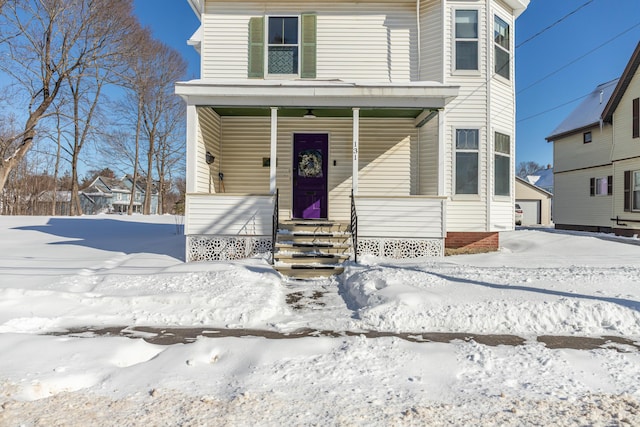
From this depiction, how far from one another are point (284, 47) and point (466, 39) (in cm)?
483

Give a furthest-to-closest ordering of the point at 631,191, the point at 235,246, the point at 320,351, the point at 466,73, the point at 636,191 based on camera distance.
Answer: the point at 631,191, the point at 636,191, the point at 466,73, the point at 235,246, the point at 320,351

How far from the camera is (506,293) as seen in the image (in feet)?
16.2

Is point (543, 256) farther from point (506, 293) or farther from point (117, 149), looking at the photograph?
point (117, 149)

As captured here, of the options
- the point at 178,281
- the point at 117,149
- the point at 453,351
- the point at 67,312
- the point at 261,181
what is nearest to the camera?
the point at 453,351

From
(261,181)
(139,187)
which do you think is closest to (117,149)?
(261,181)

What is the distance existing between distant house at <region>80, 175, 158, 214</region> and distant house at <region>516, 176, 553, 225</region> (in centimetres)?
4262

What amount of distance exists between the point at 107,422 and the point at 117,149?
3088 cm

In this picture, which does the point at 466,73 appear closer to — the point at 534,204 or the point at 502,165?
the point at 502,165

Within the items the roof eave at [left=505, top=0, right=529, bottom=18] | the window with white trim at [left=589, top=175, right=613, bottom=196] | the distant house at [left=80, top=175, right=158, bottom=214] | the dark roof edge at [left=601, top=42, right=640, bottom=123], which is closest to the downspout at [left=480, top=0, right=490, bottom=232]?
the roof eave at [left=505, top=0, right=529, bottom=18]

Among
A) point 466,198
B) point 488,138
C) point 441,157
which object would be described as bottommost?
point 466,198

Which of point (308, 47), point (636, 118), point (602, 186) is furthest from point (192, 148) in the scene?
point (602, 186)

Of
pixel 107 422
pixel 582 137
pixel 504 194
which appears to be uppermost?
pixel 582 137

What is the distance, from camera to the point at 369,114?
9320 millimetres

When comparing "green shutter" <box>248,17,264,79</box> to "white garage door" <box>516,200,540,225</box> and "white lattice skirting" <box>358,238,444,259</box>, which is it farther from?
"white garage door" <box>516,200,540,225</box>
